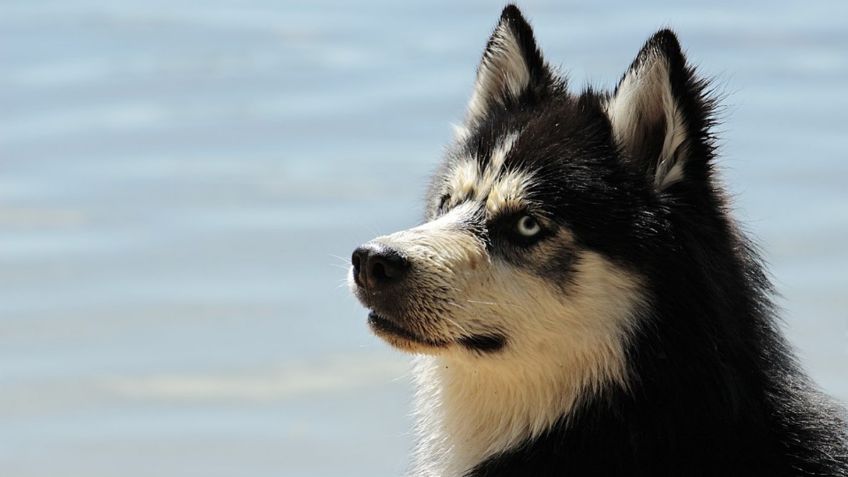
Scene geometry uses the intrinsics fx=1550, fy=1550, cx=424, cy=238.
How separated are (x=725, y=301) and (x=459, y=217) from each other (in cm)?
89

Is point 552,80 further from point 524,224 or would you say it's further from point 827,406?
point 827,406

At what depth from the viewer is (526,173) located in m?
4.91

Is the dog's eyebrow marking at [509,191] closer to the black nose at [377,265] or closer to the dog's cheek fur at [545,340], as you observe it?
the dog's cheek fur at [545,340]

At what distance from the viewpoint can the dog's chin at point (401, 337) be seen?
479 cm

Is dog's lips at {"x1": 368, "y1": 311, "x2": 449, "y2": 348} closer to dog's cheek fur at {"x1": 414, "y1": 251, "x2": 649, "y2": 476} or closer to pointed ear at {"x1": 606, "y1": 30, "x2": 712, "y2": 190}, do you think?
dog's cheek fur at {"x1": 414, "y1": 251, "x2": 649, "y2": 476}

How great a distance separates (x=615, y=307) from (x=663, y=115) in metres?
0.64

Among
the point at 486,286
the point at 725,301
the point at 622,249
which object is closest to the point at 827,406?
the point at 725,301

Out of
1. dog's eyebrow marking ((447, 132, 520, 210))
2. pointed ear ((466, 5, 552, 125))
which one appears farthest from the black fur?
pointed ear ((466, 5, 552, 125))

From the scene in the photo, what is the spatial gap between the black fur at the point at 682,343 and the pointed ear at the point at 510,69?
0.51m

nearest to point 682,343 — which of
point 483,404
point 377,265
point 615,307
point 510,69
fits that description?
point 615,307

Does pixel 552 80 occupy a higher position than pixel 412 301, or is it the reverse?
pixel 552 80

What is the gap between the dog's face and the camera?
4711mm

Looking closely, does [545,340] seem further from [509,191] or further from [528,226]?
[509,191]

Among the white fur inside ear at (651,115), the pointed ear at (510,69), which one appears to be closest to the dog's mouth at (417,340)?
the white fur inside ear at (651,115)
